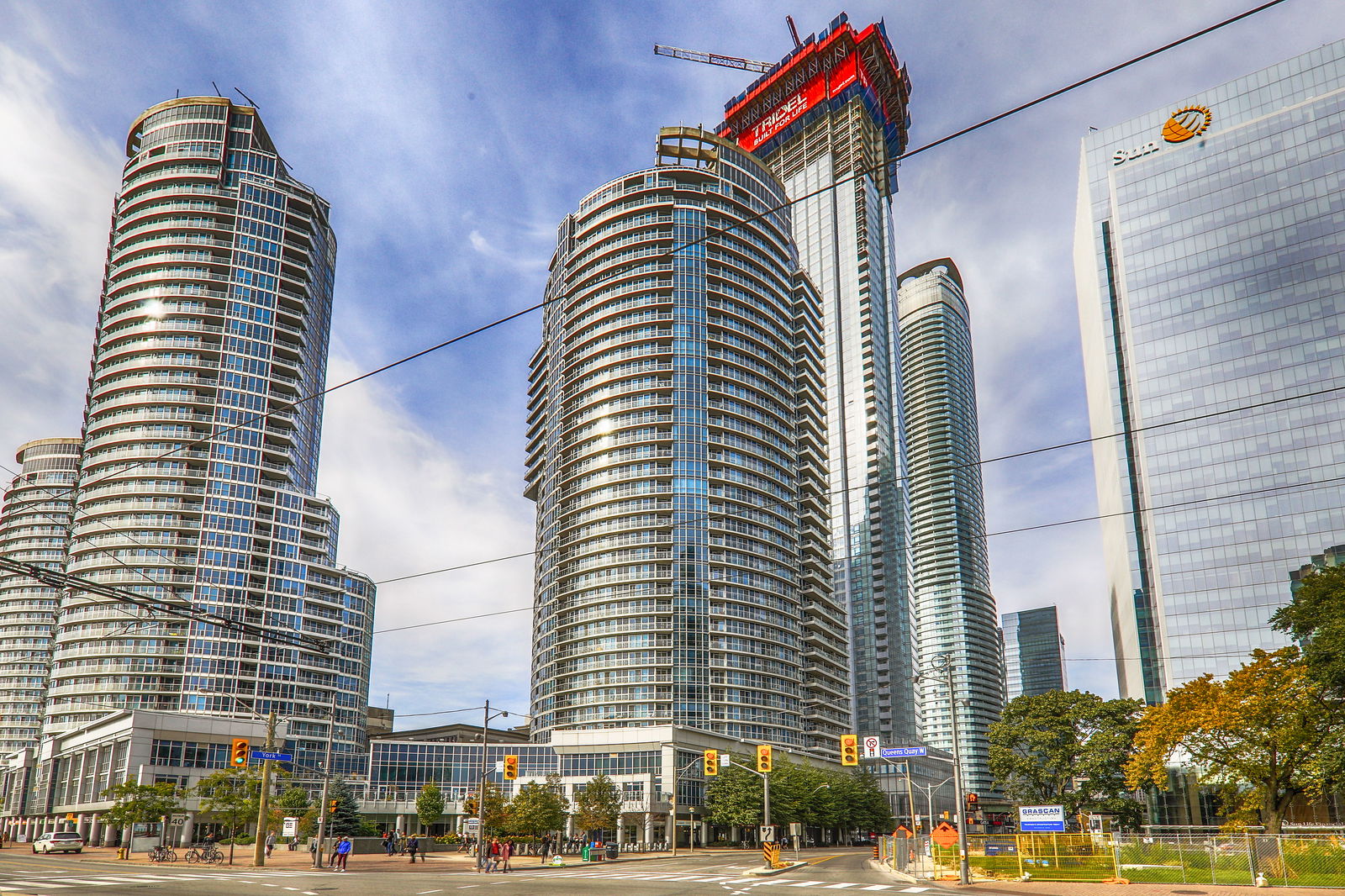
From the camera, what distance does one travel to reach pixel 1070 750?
81250 millimetres

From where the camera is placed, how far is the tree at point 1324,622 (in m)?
45.8

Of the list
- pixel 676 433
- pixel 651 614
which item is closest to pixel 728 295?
pixel 676 433

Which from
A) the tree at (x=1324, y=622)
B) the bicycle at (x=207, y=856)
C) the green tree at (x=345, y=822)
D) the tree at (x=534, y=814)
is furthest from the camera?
the green tree at (x=345, y=822)

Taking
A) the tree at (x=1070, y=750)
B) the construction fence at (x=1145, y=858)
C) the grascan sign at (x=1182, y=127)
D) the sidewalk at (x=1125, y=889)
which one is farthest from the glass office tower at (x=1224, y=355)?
the sidewalk at (x=1125, y=889)

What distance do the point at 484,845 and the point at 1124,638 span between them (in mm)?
116929

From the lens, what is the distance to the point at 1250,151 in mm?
130250

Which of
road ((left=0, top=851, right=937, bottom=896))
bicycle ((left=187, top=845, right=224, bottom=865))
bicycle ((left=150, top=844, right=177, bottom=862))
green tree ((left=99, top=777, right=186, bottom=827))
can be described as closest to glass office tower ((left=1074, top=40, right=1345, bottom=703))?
road ((left=0, top=851, right=937, bottom=896))

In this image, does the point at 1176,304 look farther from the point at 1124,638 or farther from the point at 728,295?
the point at 728,295

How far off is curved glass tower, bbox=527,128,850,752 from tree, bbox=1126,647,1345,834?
268 feet

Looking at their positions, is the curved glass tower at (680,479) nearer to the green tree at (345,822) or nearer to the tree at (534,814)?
the green tree at (345,822)

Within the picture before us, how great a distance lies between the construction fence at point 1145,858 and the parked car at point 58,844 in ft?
189

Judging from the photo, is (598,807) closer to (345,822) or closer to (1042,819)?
(345,822)

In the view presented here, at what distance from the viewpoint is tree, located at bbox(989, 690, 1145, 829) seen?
78000 mm

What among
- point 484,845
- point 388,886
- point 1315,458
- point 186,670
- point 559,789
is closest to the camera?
point 388,886
